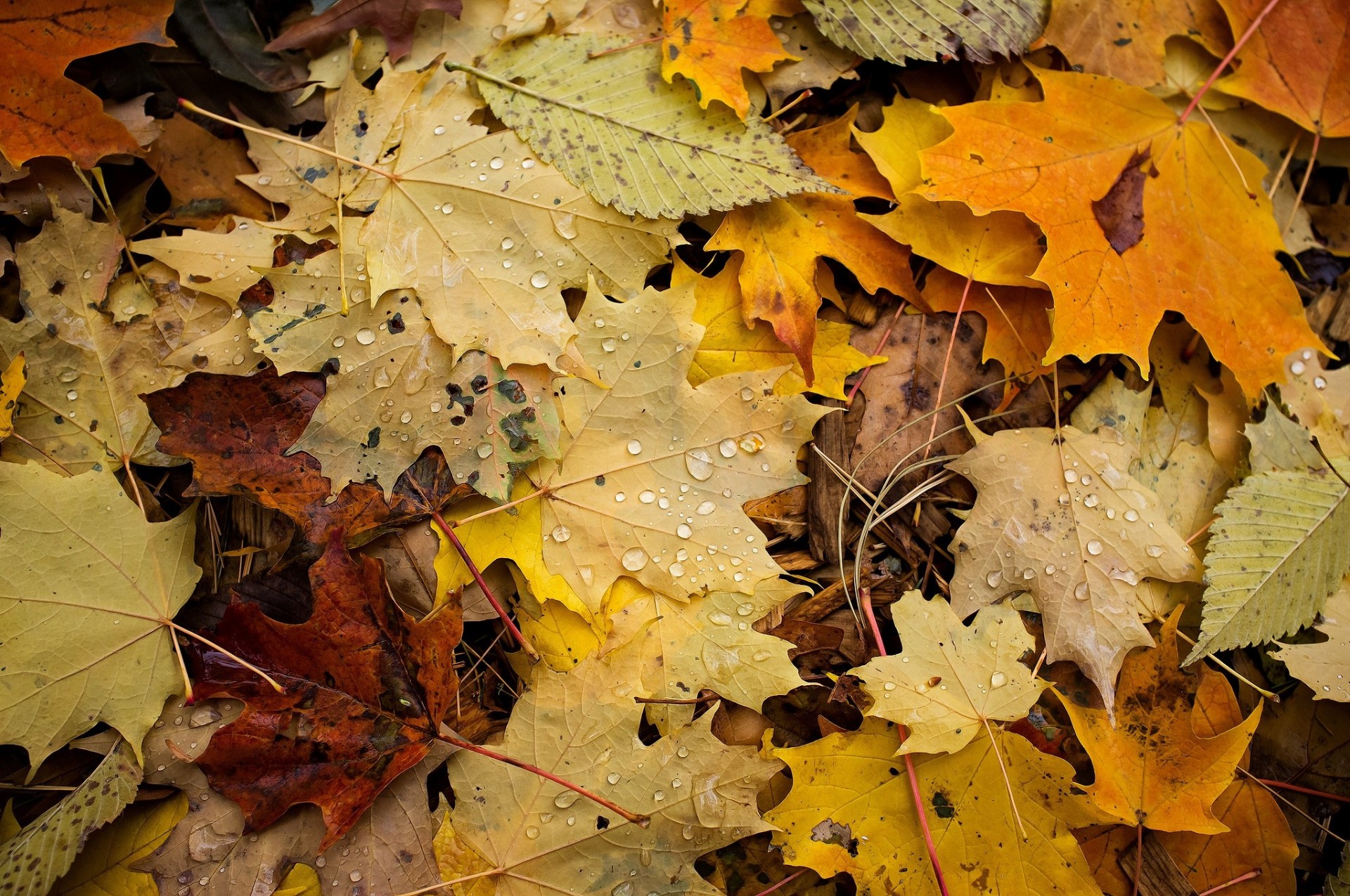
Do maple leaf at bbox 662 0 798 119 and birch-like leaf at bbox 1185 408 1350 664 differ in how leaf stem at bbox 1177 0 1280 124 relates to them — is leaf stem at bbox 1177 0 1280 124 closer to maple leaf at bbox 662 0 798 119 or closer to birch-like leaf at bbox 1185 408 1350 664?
birch-like leaf at bbox 1185 408 1350 664

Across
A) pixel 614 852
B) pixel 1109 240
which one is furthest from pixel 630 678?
pixel 1109 240

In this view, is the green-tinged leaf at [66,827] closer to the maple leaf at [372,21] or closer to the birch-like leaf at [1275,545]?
the maple leaf at [372,21]

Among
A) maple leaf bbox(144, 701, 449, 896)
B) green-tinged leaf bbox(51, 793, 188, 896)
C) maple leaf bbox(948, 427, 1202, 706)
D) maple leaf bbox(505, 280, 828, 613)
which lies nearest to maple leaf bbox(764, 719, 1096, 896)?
maple leaf bbox(948, 427, 1202, 706)

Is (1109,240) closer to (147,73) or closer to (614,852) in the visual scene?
(614,852)

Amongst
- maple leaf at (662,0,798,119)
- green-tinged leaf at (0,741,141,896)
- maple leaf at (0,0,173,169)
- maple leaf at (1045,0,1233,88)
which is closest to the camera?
green-tinged leaf at (0,741,141,896)

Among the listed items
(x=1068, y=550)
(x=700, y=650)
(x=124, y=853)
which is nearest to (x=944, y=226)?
(x=1068, y=550)

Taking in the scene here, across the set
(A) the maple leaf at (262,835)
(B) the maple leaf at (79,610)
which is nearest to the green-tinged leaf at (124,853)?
(A) the maple leaf at (262,835)

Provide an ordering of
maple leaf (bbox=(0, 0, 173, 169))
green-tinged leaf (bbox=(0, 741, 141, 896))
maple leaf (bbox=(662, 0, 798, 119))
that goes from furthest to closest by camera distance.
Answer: maple leaf (bbox=(662, 0, 798, 119)) → maple leaf (bbox=(0, 0, 173, 169)) → green-tinged leaf (bbox=(0, 741, 141, 896))
